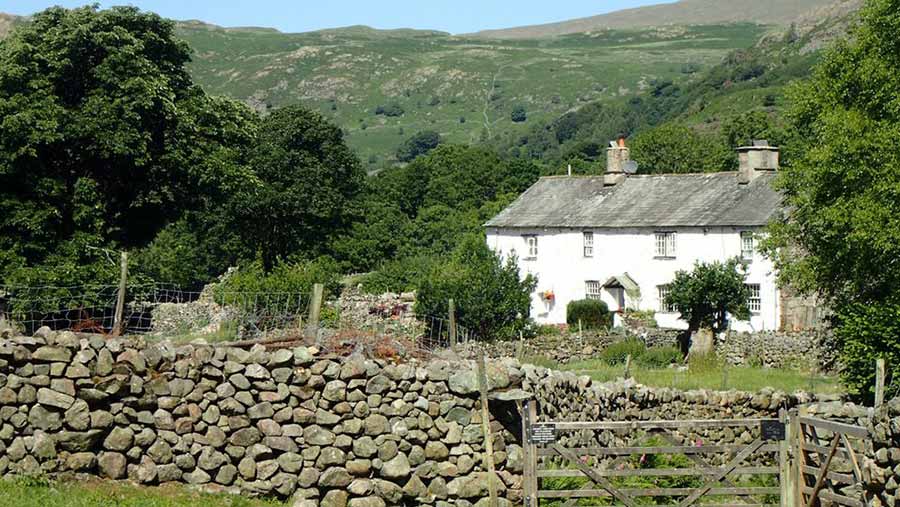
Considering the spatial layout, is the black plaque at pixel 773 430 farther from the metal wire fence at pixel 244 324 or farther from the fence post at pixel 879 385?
the metal wire fence at pixel 244 324

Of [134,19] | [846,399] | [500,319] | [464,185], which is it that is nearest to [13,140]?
[134,19]

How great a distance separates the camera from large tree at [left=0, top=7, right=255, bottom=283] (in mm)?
40344

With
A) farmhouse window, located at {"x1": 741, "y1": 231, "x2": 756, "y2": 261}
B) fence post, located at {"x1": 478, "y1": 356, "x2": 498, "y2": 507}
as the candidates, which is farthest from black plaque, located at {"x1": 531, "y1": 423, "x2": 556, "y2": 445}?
farmhouse window, located at {"x1": 741, "y1": 231, "x2": 756, "y2": 261}

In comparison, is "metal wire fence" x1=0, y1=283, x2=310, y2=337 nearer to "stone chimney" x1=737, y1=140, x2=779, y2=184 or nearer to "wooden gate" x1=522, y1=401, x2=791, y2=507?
"wooden gate" x1=522, y1=401, x2=791, y2=507

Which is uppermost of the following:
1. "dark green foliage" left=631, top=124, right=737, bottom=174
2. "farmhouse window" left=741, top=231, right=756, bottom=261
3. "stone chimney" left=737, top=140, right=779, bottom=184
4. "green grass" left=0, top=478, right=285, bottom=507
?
"dark green foliage" left=631, top=124, right=737, bottom=174

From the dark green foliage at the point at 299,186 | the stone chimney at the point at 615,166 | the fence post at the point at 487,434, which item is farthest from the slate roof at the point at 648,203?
the fence post at the point at 487,434

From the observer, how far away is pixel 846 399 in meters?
24.9

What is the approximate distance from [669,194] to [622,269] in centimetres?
410

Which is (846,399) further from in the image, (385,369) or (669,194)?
(669,194)

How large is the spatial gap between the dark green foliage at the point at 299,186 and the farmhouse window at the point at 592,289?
14180 millimetres

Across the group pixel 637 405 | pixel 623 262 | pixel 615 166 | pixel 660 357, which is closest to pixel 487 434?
pixel 637 405

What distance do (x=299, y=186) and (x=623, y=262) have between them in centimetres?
1765

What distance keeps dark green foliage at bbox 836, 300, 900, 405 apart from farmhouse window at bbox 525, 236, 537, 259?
36835 mm

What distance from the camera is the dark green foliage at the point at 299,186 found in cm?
6525
